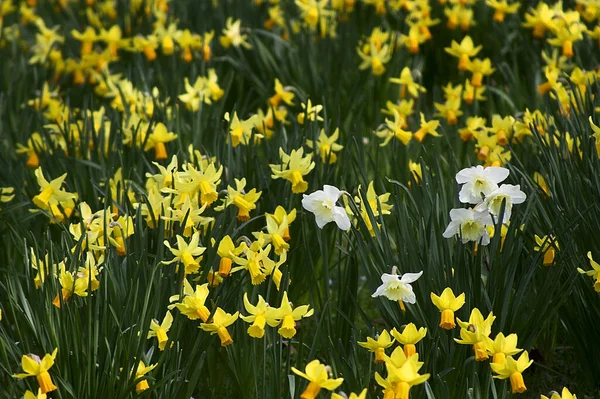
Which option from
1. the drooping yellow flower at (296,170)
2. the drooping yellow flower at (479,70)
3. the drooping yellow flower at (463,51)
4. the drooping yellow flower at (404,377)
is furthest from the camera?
the drooping yellow flower at (463,51)

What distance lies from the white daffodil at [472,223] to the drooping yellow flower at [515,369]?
361 millimetres

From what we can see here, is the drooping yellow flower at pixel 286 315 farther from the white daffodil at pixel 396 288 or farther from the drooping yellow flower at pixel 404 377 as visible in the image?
the drooping yellow flower at pixel 404 377

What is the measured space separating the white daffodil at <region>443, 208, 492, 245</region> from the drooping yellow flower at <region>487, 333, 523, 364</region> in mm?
315

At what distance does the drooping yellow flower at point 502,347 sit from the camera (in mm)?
1769

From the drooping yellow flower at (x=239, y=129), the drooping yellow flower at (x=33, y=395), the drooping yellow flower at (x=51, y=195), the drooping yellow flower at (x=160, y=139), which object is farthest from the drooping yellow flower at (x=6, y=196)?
the drooping yellow flower at (x=33, y=395)

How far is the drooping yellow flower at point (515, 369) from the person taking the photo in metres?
1.74

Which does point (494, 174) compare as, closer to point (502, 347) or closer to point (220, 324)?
point (502, 347)

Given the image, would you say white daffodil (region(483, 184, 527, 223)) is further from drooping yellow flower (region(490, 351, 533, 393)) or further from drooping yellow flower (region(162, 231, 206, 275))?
drooping yellow flower (region(162, 231, 206, 275))

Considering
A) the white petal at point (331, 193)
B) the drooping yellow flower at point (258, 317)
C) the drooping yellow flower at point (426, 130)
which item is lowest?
the drooping yellow flower at point (426, 130)

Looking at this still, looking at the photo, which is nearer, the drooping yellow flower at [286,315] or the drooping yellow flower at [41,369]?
the drooping yellow flower at [41,369]

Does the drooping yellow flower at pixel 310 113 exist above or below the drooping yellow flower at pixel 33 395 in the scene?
above

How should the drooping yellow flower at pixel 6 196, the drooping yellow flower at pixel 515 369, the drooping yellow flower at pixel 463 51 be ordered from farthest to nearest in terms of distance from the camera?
1. the drooping yellow flower at pixel 463 51
2. the drooping yellow flower at pixel 6 196
3. the drooping yellow flower at pixel 515 369

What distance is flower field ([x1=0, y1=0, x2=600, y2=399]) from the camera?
189 cm

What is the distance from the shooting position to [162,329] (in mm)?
1939
